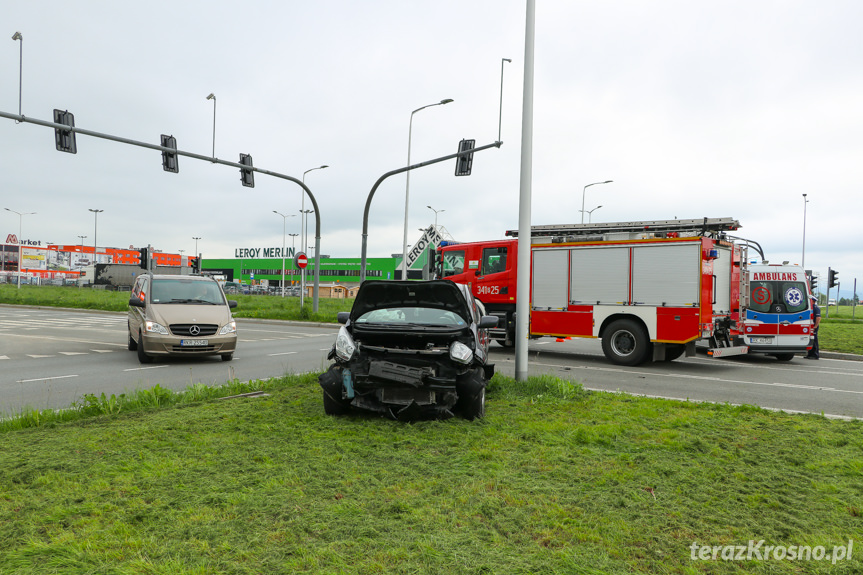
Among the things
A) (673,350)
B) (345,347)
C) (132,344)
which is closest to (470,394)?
(345,347)

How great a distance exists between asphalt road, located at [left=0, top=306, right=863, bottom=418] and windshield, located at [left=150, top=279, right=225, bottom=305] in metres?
1.30

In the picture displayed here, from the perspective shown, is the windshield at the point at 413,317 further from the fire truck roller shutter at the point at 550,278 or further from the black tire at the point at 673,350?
the black tire at the point at 673,350

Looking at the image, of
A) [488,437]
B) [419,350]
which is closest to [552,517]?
[488,437]

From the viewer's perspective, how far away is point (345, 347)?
21.4 ft

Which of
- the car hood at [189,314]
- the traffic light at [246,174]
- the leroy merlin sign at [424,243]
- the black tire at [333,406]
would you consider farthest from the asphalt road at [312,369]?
the traffic light at [246,174]

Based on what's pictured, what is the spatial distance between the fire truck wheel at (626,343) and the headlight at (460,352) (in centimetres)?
769

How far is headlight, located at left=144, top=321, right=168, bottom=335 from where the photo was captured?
38.8ft

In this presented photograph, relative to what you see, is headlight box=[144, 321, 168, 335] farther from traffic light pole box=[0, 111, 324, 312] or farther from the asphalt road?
traffic light pole box=[0, 111, 324, 312]

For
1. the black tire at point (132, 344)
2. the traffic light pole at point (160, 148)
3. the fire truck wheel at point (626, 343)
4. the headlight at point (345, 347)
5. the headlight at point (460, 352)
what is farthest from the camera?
the traffic light pole at point (160, 148)

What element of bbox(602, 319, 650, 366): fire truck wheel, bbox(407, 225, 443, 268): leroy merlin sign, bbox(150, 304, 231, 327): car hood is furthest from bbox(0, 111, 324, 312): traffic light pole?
bbox(602, 319, 650, 366): fire truck wheel

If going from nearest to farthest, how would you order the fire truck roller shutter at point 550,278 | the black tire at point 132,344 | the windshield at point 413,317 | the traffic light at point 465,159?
1. the windshield at point 413,317
2. the black tire at point 132,344
3. the fire truck roller shutter at point 550,278
4. the traffic light at point 465,159

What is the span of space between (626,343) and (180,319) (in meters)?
9.53

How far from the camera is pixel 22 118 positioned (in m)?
16.5

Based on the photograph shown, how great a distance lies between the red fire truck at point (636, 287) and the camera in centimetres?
1259
